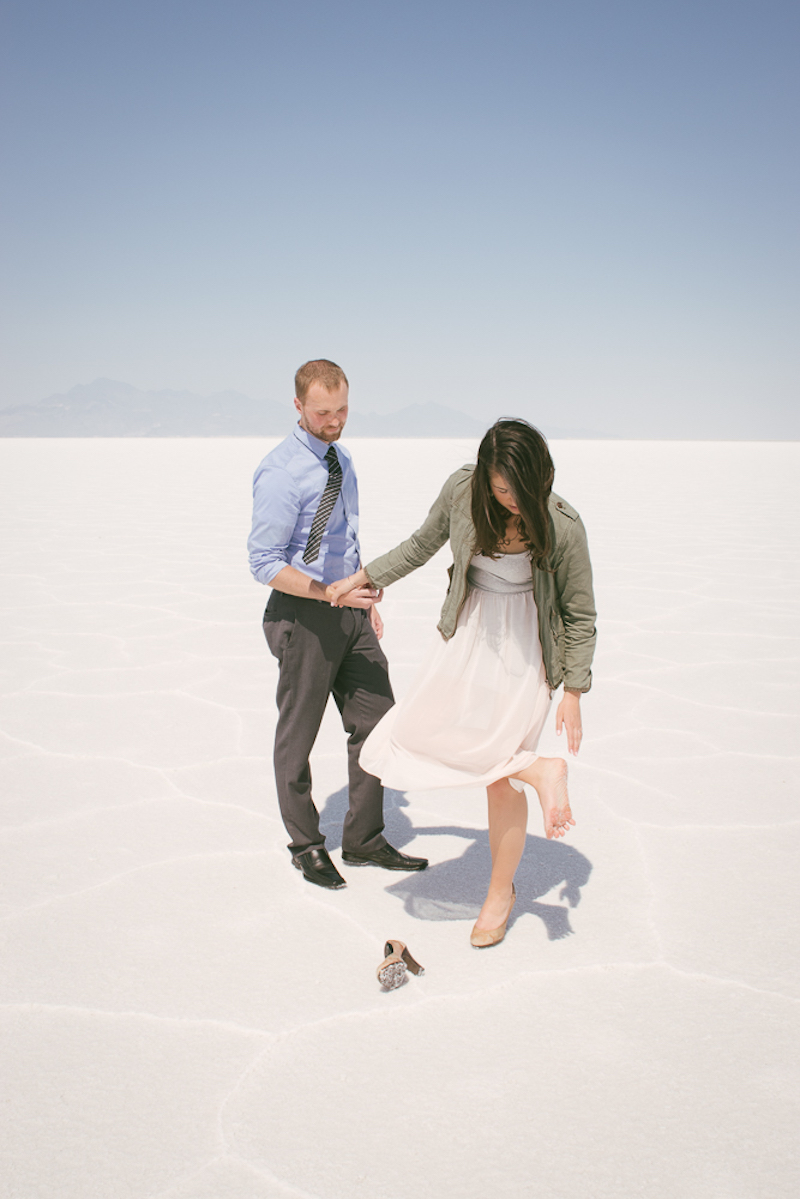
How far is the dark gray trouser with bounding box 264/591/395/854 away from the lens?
7.75 feet

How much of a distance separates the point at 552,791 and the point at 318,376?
1202mm

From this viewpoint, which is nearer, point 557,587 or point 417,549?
point 557,587

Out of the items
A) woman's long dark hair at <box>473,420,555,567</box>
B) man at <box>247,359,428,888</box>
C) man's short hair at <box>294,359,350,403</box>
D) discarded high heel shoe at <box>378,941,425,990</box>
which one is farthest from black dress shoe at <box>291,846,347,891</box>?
man's short hair at <box>294,359,350,403</box>

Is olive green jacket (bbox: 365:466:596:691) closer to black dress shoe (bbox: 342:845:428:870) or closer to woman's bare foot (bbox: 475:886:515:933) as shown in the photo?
woman's bare foot (bbox: 475:886:515:933)

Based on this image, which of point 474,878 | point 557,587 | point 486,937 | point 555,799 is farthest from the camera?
point 474,878

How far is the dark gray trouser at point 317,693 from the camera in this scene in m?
2.36

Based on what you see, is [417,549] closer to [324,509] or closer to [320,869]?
[324,509]

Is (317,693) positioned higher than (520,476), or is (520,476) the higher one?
(520,476)

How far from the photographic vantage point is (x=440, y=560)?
8617 mm

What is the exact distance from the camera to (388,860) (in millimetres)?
2533

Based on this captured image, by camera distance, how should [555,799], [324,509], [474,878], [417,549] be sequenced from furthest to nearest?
[474,878] → [324,509] → [417,549] → [555,799]

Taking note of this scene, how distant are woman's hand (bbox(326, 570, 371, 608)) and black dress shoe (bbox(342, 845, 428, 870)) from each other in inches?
30.6

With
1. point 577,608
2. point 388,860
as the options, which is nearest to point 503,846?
point 388,860

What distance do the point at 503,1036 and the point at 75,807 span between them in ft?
5.56
